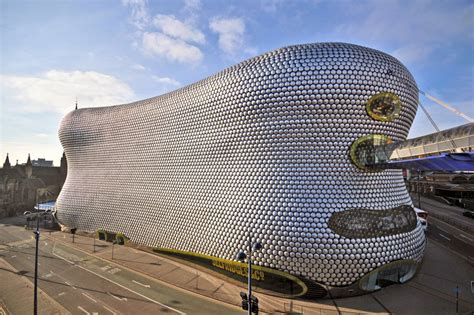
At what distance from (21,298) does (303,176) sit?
71.6 ft

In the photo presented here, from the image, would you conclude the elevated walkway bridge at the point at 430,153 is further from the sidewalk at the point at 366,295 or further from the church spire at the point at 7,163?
the church spire at the point at 7,163

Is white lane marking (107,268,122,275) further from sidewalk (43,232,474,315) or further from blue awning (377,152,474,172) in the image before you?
blue awning (377,152,474,172)

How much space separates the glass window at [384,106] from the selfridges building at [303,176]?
0.09 meters

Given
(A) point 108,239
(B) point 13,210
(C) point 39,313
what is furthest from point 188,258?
(B) point 13,210

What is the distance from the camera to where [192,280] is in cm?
2142

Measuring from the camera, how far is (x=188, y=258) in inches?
1003

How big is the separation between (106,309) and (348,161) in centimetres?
1942

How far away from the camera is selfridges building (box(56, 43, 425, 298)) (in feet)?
60.5

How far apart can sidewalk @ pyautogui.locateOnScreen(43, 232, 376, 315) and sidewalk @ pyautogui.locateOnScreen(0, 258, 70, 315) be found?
6.71 meters

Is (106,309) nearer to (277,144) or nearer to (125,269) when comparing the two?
(125,269)

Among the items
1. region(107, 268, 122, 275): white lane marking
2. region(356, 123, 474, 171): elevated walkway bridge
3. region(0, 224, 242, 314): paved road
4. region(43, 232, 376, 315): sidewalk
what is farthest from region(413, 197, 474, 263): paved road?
region(107, 268, 122, 275): white lane marking

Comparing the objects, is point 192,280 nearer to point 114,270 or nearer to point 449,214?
point 114,270

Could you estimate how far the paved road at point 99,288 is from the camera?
670 inches

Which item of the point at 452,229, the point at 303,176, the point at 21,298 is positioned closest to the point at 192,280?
the point at 21,298
